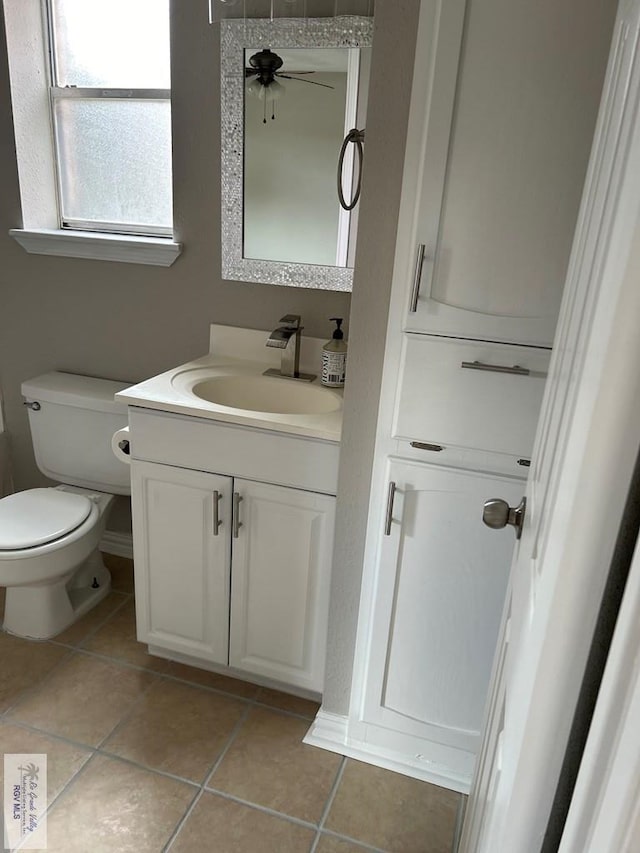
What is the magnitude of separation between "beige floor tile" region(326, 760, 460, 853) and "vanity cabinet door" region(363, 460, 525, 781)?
74 millimetres

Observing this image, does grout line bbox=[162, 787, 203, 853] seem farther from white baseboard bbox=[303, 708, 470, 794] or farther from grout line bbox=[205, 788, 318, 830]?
white baseboard bbox=[303, 708, 470, 794]

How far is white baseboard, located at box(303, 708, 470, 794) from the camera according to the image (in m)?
1.61

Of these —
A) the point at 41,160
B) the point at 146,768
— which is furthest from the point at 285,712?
the point at 41,160

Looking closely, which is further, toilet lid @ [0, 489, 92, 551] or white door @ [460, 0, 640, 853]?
toilet lid @ [0, 489, 92, 551]

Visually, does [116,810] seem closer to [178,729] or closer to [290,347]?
[178,729]

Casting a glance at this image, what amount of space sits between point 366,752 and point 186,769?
0.45 m

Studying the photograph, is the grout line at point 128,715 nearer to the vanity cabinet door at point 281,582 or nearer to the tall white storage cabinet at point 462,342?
the vanity cabinet door at point 281,582

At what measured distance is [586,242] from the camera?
80 cm

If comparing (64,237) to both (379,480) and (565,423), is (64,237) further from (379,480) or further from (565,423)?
(565,423)

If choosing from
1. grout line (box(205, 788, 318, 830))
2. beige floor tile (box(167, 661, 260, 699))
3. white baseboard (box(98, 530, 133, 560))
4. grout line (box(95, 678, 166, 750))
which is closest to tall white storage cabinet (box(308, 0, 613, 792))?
grout line (box(205, 788, 318, 830))

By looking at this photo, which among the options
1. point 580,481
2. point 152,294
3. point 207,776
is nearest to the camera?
point 580,481

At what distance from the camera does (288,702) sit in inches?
72.5

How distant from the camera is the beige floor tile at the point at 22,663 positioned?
5.97 feet

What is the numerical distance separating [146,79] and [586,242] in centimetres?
170
